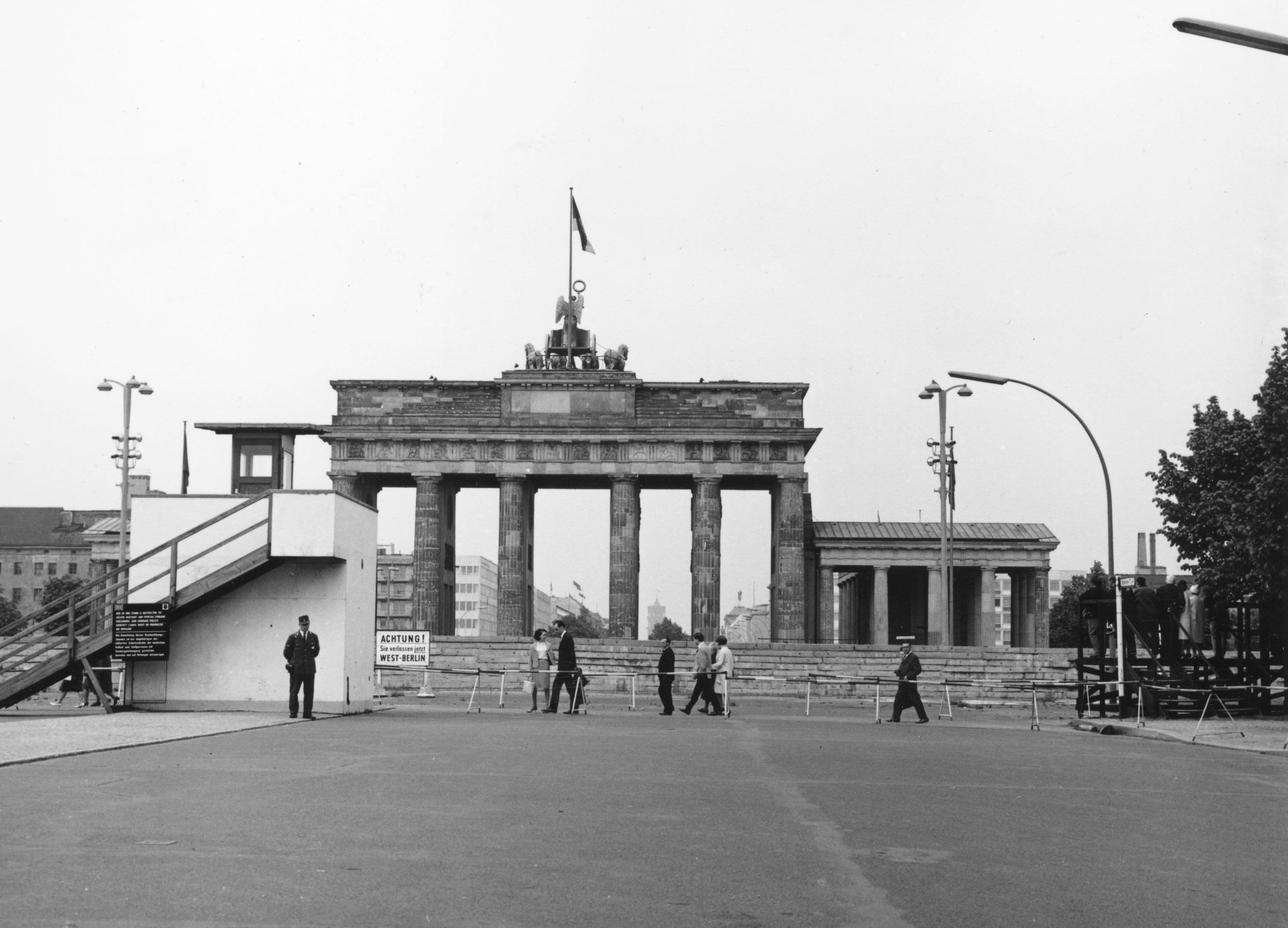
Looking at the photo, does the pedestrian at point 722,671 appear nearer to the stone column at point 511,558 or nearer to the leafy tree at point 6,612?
the stone column at point 511,558

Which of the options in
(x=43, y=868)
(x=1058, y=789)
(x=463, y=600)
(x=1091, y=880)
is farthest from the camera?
(x=463, y=600)

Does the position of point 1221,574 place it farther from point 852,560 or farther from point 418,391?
point 418,391

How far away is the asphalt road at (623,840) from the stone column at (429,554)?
53557mm

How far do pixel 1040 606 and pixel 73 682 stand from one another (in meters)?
56.0

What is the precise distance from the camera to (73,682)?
2870 centimetres

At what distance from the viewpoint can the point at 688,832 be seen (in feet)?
35.5

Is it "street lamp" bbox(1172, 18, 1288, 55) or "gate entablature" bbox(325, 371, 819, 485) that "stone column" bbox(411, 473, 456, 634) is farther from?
"street lamp" bbox(1172, 18, 1288, 55)

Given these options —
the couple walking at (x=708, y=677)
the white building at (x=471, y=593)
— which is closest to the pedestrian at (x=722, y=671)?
the couple walking at (x=708, y=677)

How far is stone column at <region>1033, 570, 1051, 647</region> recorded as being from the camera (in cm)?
7438

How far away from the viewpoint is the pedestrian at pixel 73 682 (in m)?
25.7

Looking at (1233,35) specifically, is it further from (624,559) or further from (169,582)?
(624,559)

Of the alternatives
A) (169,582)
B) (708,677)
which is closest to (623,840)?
(169,582)

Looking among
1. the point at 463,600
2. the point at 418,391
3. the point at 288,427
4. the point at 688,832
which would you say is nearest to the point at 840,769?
the point at 688,832

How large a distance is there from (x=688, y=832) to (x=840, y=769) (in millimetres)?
6368
